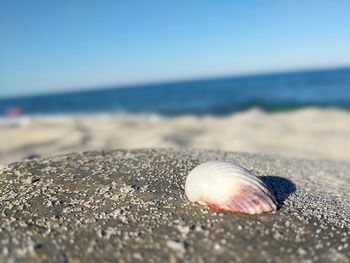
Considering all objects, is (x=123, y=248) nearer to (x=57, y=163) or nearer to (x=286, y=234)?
(x=286, y=234)

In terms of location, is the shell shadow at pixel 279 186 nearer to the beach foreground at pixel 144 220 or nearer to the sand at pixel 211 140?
the beach foreground at pixel 144 220

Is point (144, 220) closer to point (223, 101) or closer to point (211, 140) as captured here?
point (211, 140)

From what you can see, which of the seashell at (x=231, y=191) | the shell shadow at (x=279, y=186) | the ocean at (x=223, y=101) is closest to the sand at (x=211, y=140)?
the shell shadow at (x=279, y=186)

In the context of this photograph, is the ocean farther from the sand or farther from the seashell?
the seashell

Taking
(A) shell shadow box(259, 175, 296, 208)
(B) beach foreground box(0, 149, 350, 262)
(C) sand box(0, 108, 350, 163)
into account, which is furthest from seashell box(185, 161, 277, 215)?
(C) sand box(0, 108, 350, 163)

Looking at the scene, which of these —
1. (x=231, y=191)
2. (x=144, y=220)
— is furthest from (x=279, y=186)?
(x=144, y=220)

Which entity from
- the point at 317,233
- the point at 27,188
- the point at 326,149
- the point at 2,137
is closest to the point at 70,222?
the point at 27,188
